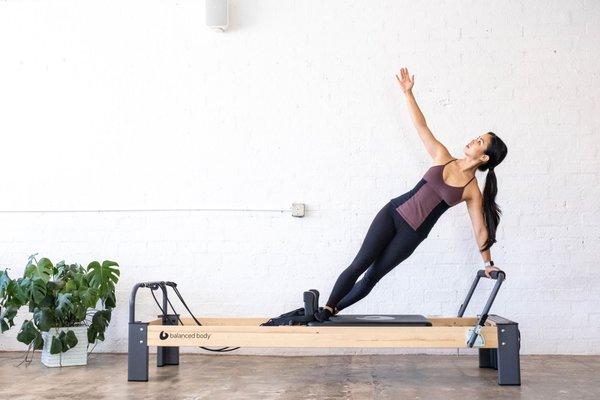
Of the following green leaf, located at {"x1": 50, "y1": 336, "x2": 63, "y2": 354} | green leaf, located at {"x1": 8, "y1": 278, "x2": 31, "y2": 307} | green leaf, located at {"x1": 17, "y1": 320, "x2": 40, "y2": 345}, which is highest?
green leaf, located at {"x1": 8, "y1": 278, "x2": 31, "y2": 307}

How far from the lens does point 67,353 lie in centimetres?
525

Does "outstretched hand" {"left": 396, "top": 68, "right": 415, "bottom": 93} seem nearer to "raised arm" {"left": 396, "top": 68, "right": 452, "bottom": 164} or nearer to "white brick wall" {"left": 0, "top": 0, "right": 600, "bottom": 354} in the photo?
"raised arm" {"left": 396, "top": 68, "right": 452, "bottom": 164}

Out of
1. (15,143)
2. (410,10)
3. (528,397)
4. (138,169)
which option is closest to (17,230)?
(15,143)

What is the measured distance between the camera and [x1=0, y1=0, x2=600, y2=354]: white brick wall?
570 cm

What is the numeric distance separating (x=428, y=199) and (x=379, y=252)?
48 cm

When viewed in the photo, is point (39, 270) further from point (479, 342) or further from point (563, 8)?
point (563, 8)

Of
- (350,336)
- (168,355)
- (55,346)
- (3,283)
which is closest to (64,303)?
(55,346)

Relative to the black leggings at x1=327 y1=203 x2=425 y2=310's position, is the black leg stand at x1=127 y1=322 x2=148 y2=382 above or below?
below

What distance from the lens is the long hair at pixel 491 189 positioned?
456cm

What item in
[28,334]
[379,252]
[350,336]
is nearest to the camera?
[350,336]

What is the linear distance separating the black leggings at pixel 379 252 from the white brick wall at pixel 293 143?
3.69ft

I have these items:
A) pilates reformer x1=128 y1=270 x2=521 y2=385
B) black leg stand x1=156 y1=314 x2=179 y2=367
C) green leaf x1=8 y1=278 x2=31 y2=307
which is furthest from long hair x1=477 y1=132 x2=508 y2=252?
green leaf x1=8 y1=278 x2=31 y2=307

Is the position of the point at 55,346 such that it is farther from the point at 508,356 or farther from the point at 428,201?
→ the point at 508,356

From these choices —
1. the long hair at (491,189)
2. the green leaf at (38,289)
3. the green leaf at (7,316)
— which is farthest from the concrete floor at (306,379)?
the long hair at (491,189)
